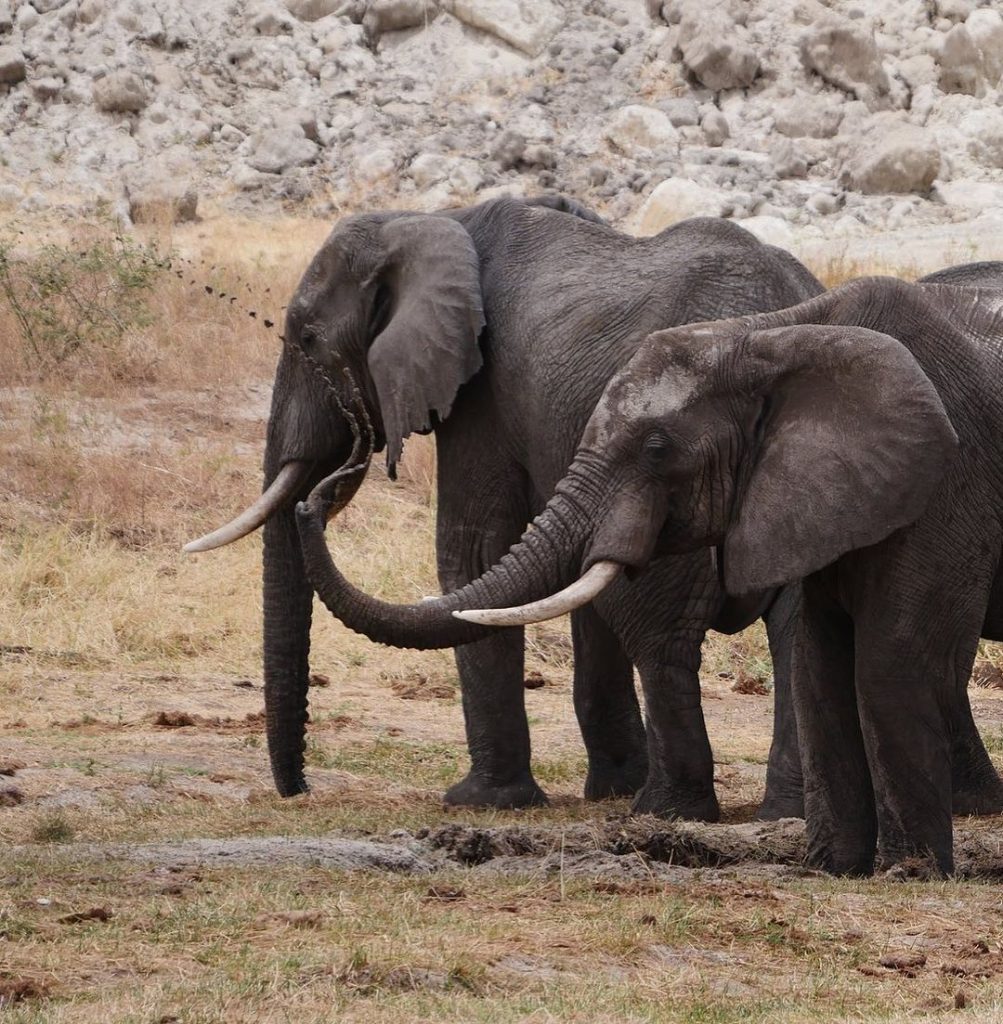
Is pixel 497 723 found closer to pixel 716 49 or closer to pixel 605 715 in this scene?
pixel 605 715

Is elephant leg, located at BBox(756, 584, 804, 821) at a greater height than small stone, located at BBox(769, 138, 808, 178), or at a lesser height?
lesser

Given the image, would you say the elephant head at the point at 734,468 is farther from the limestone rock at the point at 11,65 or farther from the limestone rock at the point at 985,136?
the limestone rock at the point at 11,65

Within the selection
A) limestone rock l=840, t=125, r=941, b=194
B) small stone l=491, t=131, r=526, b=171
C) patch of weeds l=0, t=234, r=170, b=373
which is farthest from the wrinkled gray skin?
small stone l=491, t=131, r=526, b=171

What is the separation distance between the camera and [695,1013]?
4.83 meters

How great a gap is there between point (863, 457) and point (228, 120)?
2537cm

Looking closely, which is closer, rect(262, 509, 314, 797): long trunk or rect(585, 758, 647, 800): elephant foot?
rect(262, 509, 314, 797): long trunk

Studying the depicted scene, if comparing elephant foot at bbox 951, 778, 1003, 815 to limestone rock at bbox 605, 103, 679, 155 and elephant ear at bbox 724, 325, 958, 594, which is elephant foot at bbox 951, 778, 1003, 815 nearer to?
elephant ear at bbox 724, 325, 958, 594

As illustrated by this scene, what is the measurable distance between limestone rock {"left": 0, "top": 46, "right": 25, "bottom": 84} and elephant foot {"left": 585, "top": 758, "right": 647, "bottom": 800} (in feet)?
75.5

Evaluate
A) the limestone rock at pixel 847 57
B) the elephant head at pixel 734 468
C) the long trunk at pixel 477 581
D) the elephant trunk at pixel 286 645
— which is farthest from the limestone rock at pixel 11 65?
the elephant head at pixel 734 468

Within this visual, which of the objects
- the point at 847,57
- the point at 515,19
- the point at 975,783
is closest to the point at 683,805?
the point at 975,783

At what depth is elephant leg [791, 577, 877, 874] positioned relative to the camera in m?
6.96

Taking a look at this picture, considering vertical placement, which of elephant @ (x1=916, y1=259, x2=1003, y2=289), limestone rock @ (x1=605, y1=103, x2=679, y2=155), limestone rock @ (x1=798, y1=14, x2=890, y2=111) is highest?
limestone rock @ (x1=798, y1=14, x2=890, y2=111)

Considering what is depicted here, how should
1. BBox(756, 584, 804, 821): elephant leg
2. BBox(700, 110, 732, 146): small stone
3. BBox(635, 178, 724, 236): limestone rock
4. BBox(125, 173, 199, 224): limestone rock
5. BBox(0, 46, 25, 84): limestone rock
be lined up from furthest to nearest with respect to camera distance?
BBox(700, 110, 732, 146): small stone < BBox(0, 46, 25, 84): limestone rock < BBox(635, 178, 724, 236): limestone rock < BBox(125, 173, 199, 224): limestone rock < BBox(756, 584, 804, 821): elephant leg

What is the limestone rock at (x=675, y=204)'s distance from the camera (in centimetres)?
2638
